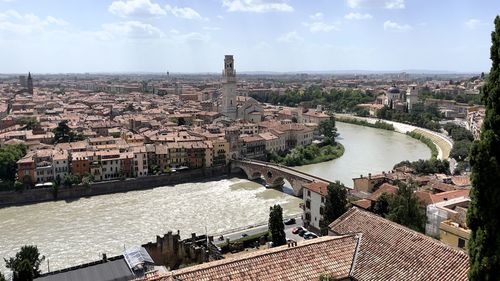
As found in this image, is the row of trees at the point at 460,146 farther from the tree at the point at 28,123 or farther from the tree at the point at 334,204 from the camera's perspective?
the tree at the point at 28,123

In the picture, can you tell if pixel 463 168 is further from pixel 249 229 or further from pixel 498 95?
pixel 498 95

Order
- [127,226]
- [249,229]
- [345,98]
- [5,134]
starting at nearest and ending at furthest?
[249,229] → [127,226] → [5,134] → [345,98]

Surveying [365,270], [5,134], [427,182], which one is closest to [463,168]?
[427,182]

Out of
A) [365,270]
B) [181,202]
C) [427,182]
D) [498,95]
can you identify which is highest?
[498,95]

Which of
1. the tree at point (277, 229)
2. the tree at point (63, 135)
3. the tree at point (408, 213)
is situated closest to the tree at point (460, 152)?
the tree at point (408, 213)

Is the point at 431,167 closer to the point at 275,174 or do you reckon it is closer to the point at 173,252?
the point at 275,174

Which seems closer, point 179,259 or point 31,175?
point 179,259

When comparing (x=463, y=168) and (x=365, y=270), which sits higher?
(x=365, y=270)
